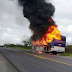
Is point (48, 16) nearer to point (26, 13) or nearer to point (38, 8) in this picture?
point (38, 8)

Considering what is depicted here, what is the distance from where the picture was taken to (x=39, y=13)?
2642 centimetres

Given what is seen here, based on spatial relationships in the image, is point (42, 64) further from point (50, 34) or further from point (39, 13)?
point (39, 13)

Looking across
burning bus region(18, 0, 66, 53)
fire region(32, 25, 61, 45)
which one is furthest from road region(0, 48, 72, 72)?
burning bus region(18, 0, 66, 53)

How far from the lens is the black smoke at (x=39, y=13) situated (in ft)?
86.3

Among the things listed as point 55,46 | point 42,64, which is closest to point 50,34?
point 55,46

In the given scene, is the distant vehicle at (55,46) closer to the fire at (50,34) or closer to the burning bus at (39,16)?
the fire at (50,34)

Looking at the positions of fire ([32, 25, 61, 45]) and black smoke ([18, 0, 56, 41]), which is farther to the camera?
black smoke ([18, 0, 56, 41])

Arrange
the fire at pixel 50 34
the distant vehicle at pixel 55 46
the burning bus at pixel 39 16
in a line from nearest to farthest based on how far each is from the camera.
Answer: the distant vehicle at pixel 55 46
the fire at pixel 50 34
the burning bus at pixel 39 16

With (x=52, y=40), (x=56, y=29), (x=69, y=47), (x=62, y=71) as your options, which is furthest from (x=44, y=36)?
(x=62, y=71)

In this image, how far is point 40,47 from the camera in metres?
22.3

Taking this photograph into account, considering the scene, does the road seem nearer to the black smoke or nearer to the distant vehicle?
the distant vehicle

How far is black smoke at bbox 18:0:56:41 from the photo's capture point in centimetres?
2631

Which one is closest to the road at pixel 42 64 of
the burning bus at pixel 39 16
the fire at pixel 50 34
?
the fire at pixel 50 34

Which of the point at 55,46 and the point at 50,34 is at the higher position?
the point at 50,34
